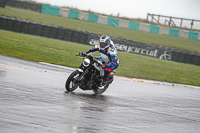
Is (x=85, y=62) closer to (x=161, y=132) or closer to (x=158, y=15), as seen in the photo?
(x=161, y=132)

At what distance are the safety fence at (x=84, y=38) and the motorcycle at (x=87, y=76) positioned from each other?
23350 mm

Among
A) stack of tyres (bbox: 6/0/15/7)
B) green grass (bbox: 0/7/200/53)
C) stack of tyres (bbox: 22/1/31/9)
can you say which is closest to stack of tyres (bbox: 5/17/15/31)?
Answer: green grass (bbox: 0/7/200/53)

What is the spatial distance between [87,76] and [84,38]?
24.3 m

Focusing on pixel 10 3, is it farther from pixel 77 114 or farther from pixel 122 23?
pixel 77 114

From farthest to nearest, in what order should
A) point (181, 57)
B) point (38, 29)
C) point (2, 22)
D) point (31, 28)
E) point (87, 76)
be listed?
A: point (181, 57)
point (38, 29)
point (31, 28)
point (2, 22)
point (87, 76)

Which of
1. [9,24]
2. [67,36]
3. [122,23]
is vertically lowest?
[67,36]

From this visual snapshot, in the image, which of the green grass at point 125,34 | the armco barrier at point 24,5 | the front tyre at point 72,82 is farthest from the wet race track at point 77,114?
the armco barrier at point 24,5

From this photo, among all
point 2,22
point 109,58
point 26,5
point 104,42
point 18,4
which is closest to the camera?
point 104,42

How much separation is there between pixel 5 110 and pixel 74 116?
4.23 ft

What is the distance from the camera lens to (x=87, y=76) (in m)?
10.3

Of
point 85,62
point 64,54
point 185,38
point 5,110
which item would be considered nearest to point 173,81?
point 64,54

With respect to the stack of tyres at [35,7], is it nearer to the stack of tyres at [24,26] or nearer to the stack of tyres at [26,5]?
the stack of tyres at [26,5]

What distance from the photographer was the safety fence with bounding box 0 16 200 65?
32531 mm

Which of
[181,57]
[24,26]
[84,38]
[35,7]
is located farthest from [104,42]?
[35,7]
